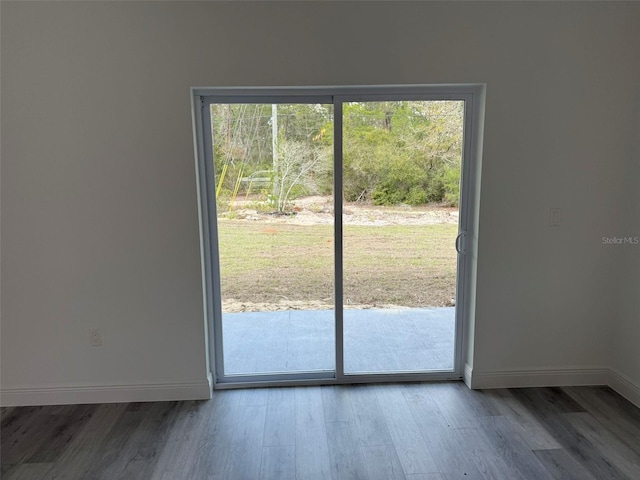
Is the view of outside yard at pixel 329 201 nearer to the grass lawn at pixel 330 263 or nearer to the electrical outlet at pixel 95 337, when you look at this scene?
the grass lawn at pixel 330 263

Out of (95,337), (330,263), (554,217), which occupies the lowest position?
(95,337)

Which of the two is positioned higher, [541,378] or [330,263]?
[330,263]

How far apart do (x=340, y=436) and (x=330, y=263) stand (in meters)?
1.07

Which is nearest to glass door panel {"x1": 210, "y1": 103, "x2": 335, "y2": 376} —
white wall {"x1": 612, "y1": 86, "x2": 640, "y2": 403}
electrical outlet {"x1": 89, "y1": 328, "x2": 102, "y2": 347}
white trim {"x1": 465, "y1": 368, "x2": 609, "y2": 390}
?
electrical outlet {"x1": 89, "y1": 328, "x2": 102, "y2": 347}

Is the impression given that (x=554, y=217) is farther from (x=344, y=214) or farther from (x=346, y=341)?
(x=346, y=341)

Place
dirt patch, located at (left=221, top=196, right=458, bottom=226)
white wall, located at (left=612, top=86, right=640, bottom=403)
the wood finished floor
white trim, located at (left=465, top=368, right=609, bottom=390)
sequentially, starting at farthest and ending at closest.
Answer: white trim, located at (left=465, top=368, right=609, bottom=390), dirt patch, located at (left=221, top=196, right=458, bottom=226), white wall, located at (left=612, top=86, right=640, bottom=403), the wood finished floor

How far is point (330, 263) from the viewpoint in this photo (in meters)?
2.66

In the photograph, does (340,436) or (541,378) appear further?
(541,378)

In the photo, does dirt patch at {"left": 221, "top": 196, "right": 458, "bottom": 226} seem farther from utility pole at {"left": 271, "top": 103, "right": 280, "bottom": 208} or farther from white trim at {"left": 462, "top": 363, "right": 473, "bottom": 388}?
white trim at {"left": 462, "top": 363, "right": 473, "bottom": 388}

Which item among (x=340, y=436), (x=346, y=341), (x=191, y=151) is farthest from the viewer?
(x=346, y=341)

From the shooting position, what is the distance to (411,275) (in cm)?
270

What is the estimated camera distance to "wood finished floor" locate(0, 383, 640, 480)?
1958mm

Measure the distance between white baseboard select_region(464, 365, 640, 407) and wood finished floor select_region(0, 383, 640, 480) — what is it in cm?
6

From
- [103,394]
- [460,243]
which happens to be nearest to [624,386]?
[460,243]
